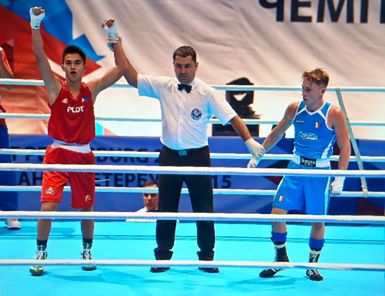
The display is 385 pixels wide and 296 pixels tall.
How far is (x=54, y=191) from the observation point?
4.20 meters

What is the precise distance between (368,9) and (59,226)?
419 cm

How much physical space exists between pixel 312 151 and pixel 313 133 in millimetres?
135

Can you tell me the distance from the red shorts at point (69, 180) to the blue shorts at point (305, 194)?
139cm

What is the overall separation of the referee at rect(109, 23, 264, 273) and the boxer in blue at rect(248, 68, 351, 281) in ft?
1.58

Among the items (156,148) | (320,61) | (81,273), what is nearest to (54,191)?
(81,273)

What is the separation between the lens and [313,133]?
4363 mm

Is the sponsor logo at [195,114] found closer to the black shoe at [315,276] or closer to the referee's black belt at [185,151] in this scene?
the referee's black belt at [185,151]

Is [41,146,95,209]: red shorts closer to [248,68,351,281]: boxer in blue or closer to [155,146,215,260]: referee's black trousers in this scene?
[155,146,215,260]: referee's black trousers

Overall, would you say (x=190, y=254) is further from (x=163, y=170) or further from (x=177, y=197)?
(x=163, y=170)

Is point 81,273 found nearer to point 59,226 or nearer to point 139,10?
point 59,226

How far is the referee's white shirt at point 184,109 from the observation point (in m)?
4.38

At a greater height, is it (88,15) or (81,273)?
(88,15)

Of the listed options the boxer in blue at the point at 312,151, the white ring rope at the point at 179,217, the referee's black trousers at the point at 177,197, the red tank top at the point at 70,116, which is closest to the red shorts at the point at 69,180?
the red tank top at the point at 70,116

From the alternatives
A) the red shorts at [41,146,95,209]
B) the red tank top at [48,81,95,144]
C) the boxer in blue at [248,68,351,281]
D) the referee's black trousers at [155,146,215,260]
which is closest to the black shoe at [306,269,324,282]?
the boxer in blue at [248,68,351,281]
